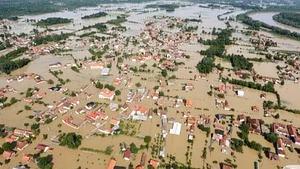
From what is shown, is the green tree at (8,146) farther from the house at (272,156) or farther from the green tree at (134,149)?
the house at (272,156)

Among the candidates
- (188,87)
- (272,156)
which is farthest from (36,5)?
(272,156)

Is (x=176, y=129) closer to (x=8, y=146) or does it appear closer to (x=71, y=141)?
(x=71, y=141)

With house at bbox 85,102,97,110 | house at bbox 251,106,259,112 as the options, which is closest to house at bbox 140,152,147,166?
house at bbox 85,102,97,110

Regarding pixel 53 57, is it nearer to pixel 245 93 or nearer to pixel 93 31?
pixel 93 31

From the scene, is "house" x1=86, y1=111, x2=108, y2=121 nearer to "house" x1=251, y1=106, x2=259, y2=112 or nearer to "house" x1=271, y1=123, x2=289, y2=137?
"house" x1=251, y1=106, x2=259, y2=112

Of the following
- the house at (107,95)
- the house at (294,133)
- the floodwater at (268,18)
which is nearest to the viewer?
the house at (294,133)

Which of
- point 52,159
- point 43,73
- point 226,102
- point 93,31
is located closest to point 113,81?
point 43,73

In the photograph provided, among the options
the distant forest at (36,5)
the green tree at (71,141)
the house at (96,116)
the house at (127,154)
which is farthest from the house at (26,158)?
the distant forest at (36,5)
